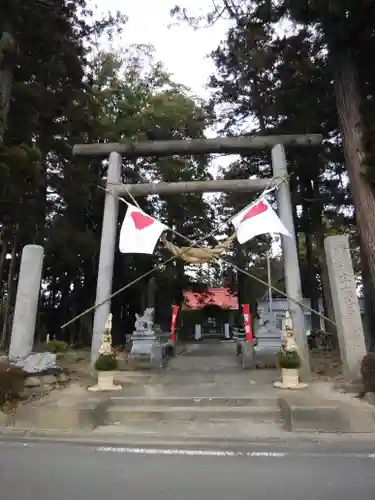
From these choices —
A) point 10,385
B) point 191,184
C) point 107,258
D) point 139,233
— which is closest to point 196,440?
point 10,385

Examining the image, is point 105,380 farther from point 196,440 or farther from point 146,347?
point 146,347

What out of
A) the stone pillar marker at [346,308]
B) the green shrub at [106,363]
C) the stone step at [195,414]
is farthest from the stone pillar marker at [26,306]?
the stone pillar marker at [346,308]

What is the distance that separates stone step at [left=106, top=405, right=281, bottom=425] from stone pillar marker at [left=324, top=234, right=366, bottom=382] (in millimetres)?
1982

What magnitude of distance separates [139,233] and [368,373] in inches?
203

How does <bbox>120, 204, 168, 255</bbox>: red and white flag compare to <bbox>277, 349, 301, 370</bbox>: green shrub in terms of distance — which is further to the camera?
<bbox>120, 204, 168, 255</bbox>: red and white flag

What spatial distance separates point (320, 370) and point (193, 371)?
2.69 m

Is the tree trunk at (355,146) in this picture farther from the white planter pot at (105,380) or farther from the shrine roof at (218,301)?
the shrine roof at (218,301)

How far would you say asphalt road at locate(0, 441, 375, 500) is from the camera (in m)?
3.45

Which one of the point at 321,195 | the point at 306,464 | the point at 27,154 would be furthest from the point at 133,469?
the point at 321,195

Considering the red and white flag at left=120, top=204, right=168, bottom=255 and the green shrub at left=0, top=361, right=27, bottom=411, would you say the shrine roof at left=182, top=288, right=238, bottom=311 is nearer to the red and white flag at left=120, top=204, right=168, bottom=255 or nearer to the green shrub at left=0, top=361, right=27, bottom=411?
the red and white flag at left=120, top=204, right=168, bottom=255

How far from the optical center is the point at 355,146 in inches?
364

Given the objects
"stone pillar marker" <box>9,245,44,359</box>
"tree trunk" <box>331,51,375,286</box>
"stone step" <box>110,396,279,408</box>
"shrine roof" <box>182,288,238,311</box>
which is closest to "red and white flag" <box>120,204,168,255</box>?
"stone pillar marker" <box>9,245,44,359</box>

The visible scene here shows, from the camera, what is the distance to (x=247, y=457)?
462 centimetres

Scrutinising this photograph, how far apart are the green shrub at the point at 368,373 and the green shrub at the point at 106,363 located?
4.08 m
